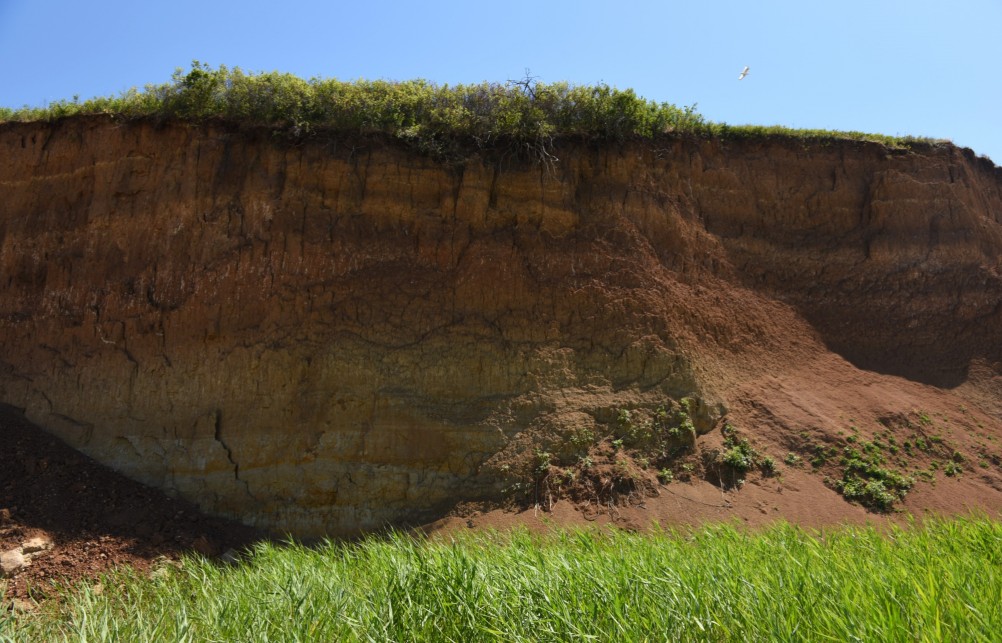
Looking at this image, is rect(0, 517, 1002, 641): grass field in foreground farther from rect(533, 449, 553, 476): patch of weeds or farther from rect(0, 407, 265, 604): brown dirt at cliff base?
rect(533, 449, 553, 476): patch of weeds

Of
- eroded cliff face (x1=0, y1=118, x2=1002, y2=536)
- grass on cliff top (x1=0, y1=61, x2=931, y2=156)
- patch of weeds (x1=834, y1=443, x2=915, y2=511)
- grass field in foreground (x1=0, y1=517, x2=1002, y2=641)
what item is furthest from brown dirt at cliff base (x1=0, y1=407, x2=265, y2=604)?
patch of weeds (x1=834, y1=443, x2=915, y2=511)

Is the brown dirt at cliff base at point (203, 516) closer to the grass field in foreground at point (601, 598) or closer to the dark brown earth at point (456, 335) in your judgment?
the dark brown earth at point (456, 335)

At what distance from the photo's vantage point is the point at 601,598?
496 centimetres

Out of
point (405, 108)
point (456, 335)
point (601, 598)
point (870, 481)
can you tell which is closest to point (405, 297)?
point (456, 335)

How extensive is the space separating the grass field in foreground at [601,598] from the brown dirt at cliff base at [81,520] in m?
2.02

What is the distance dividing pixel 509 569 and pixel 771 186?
1087cm

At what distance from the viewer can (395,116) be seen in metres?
12.3

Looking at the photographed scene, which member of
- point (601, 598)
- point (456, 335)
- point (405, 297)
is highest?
point (405, 297)

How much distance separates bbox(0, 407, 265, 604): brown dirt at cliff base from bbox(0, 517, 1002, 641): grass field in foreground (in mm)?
2022

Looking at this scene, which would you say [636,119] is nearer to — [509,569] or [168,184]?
[168,184]

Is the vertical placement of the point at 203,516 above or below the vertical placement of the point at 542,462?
below

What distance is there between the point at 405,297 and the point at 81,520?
5.62 meters

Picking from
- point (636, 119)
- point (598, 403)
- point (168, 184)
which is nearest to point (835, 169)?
point (636, 119)

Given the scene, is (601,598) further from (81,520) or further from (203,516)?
(81,520)
